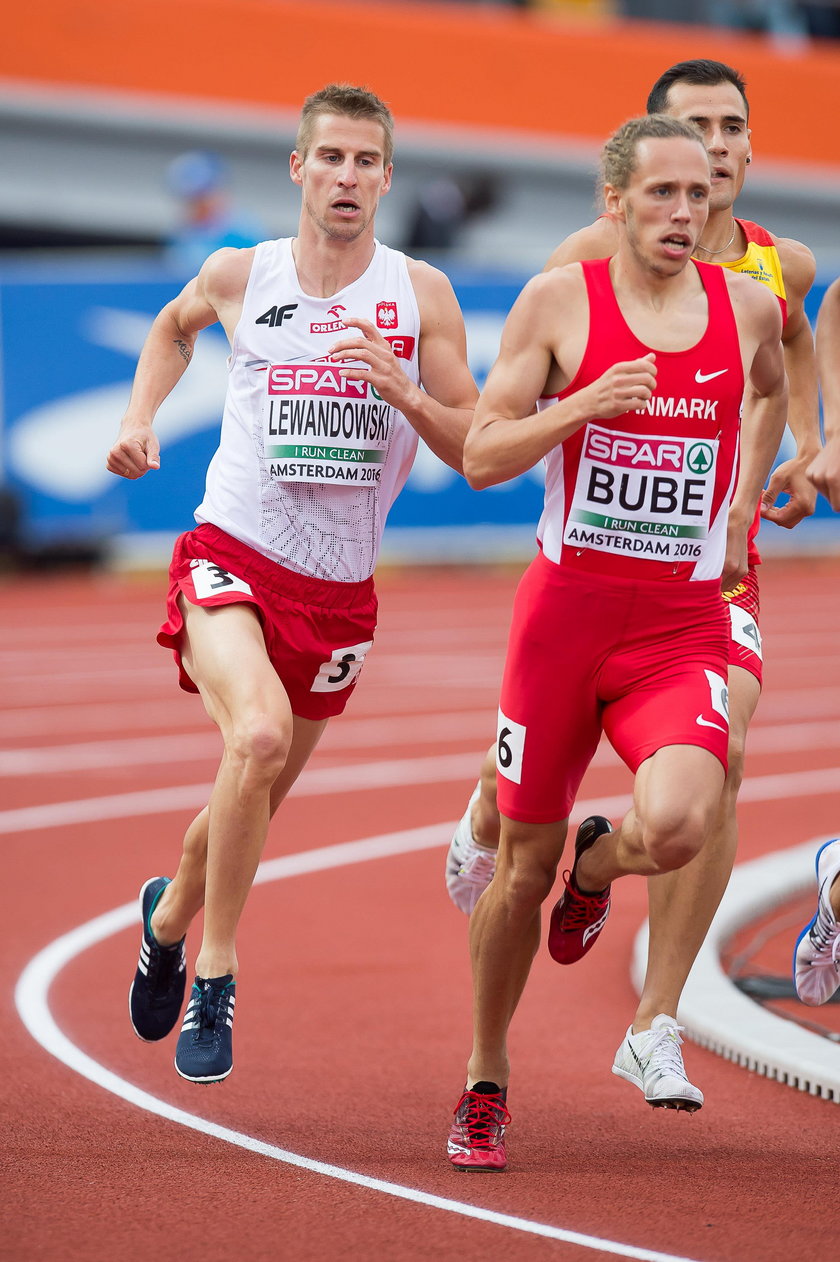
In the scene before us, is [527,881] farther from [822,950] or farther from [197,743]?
[197,743]

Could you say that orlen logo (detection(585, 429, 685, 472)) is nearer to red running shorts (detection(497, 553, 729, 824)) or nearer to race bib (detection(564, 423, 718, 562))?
race bib (detection(564, 423, 718, 562))

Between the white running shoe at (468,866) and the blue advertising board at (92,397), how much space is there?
11842 mm

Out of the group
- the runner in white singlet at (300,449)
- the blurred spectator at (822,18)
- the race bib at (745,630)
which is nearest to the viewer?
the runner in white singlet at (300,449)

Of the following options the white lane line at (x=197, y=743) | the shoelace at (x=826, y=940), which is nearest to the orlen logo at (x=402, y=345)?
the shoelace at (x=826, y=940)

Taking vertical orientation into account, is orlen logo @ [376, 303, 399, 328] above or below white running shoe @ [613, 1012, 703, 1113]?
above

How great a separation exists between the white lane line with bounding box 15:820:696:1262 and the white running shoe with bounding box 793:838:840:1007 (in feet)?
4.58

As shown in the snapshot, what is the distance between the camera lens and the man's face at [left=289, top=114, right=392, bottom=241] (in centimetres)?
526

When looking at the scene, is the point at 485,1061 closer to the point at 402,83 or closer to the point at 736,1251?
the point at 736,1251

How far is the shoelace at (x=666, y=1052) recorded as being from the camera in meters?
4.84

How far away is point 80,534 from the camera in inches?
741

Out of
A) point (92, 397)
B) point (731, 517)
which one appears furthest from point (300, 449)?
point (92, 397)

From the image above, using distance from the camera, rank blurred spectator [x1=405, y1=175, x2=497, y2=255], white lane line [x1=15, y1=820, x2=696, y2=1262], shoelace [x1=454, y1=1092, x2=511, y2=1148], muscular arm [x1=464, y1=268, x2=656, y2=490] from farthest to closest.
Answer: blurred spectator [x1=405, y1=175, x2=497, y2=255] → shoelace [x1=454, y1=1092, x2=511, y2=1148] → muscular arm [x1=464, y1=268, x2=656, y2=490] → white lane line [x1=15, y1=820, x2=696, y2=1262]

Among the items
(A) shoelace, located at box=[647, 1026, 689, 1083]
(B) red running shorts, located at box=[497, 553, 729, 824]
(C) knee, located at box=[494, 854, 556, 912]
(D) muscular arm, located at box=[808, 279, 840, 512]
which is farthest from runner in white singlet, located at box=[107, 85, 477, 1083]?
(A) shoelace, located at box=[647, 1026, 689, 1083]

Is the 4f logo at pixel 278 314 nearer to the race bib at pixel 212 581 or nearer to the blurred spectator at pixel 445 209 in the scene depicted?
the race bib at pixel 212 581
